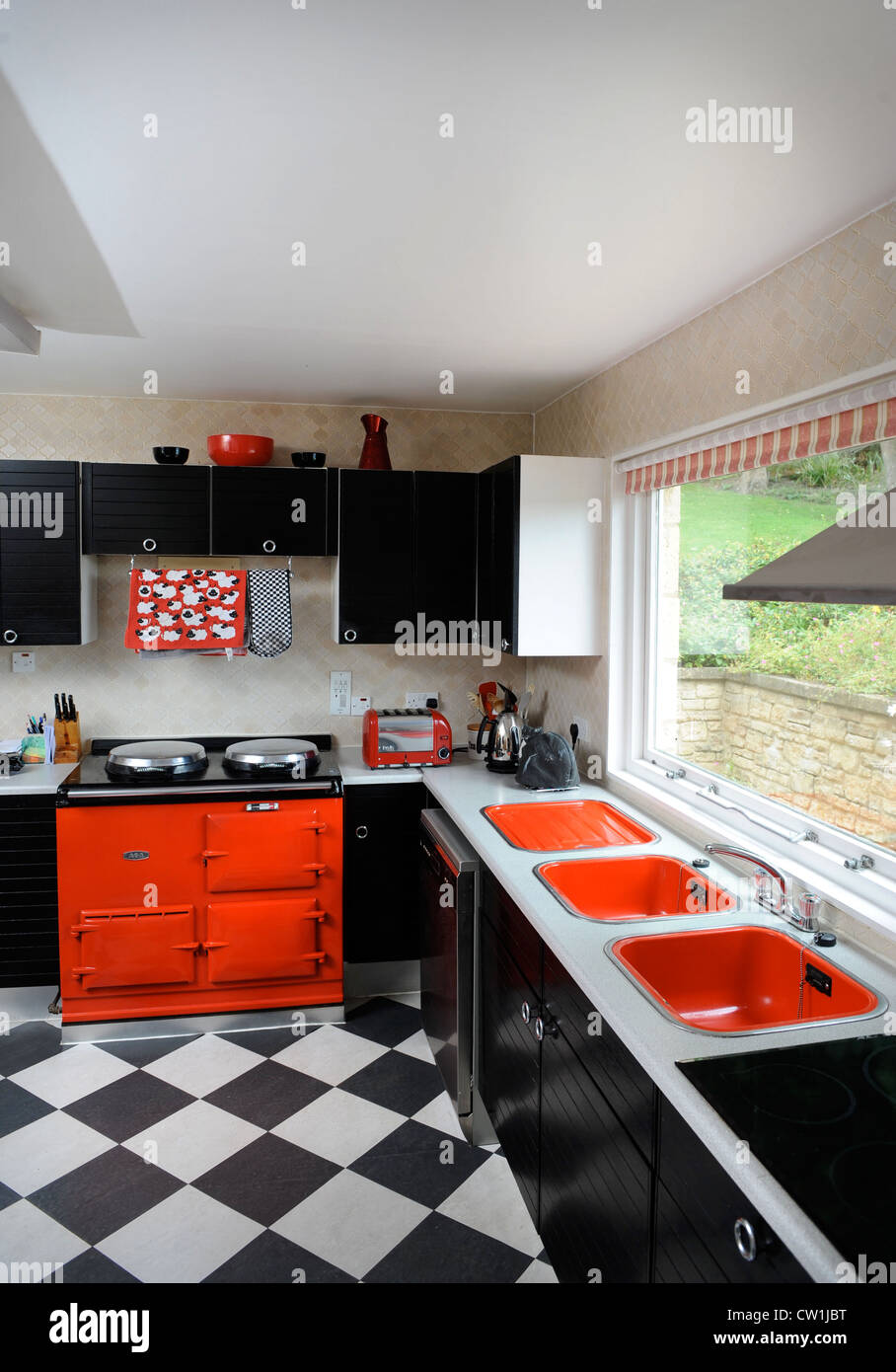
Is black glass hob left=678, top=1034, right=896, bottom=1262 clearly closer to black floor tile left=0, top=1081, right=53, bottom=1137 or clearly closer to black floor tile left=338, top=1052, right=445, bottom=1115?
black floor tile left=338, top=1052, right=445, bottom=1115

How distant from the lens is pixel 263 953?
3.41 metres


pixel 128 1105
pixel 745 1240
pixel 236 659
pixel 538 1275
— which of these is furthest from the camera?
pixel 236 659

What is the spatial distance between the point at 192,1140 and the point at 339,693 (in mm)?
1927

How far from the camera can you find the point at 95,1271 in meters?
2.16

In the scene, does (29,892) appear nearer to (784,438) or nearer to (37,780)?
(37,780)

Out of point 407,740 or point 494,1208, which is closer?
point 494,1208

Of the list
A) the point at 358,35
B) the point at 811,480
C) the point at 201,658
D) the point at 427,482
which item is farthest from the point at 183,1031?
the point at 358,35

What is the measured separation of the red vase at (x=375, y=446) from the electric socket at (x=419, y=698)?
3.35ft

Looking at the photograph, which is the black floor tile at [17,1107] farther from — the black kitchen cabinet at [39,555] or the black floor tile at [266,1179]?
the black kitchen cabinet at [39,555]

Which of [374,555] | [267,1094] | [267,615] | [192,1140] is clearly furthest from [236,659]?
[192,1140]

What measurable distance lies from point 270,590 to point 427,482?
79 centimetres

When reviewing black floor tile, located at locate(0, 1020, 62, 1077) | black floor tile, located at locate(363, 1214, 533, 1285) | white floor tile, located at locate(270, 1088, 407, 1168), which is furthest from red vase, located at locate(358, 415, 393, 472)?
black floor tile, located at locate(363, 1214, 533, 1285)

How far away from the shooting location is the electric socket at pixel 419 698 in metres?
4.15

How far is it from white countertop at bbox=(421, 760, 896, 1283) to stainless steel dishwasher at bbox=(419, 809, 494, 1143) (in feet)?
0.40
